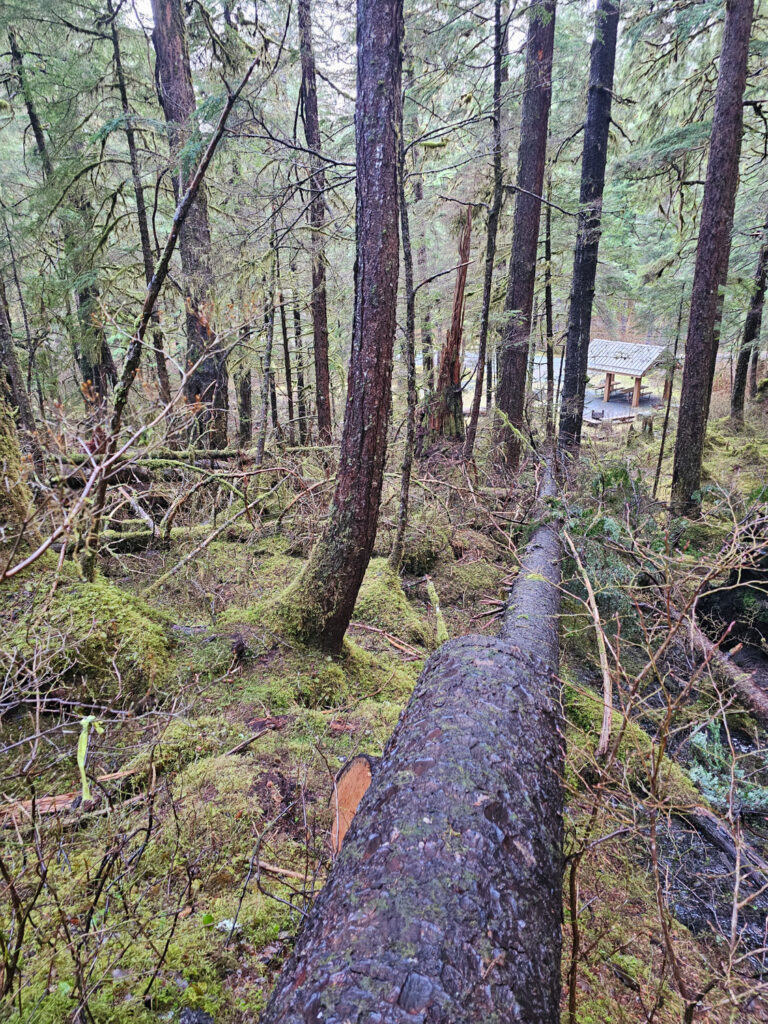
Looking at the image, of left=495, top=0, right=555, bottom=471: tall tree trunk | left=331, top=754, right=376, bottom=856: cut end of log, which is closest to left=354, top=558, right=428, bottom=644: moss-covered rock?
left=331, top=754, right=376, bottom=856: cut end of log

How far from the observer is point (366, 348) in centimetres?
362

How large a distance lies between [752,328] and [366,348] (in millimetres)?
15585

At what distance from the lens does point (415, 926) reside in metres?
1.18

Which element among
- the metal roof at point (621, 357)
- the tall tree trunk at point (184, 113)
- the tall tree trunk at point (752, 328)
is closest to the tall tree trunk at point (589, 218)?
the tall tree trunk at point (752, 328)

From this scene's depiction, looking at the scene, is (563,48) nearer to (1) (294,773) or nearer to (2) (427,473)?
(2) (427,473)

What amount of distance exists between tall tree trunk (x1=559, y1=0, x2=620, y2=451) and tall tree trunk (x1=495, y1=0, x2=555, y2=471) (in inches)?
54.4

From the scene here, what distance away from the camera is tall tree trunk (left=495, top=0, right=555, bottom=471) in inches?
300

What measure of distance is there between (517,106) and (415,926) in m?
10.9

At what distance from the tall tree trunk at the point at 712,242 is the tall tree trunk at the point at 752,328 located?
5453 millimetres

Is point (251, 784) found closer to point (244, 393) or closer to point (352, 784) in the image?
point (352, 784)

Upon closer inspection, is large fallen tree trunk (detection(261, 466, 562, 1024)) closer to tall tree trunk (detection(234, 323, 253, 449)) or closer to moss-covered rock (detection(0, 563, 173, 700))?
moss-covered rock (detection(0, 563, 173, 700))

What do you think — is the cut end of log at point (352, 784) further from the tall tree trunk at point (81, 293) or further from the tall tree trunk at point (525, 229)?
the tall tree trunk at point (81, 293)

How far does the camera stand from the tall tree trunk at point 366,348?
3381mm

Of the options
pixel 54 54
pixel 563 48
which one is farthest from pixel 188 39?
pixel 563 48
